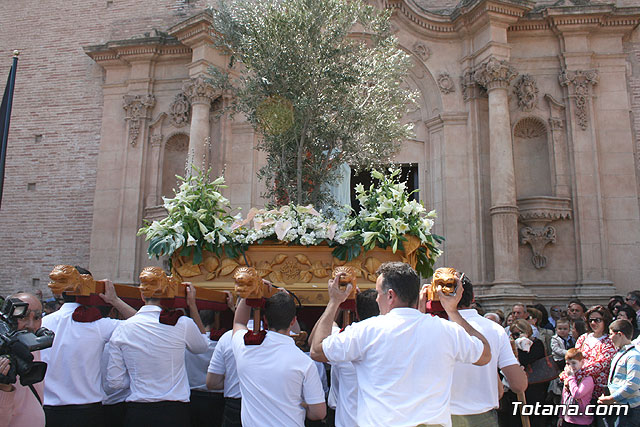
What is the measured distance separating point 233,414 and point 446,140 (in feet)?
33.2

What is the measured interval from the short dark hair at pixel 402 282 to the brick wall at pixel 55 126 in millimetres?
13105

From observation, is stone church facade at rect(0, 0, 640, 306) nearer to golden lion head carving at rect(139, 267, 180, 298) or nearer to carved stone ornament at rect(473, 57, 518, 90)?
carved stone ornament at rect(473, 57, 518, 90)

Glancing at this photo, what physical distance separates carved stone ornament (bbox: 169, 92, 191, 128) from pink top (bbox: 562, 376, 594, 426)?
1066 cm

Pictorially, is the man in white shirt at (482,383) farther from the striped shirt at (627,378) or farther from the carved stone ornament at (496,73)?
the carved stone ornament at (496,73)

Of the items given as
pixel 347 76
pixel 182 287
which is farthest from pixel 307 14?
pixel 182 287

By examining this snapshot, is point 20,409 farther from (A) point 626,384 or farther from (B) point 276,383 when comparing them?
(A) point 626,384

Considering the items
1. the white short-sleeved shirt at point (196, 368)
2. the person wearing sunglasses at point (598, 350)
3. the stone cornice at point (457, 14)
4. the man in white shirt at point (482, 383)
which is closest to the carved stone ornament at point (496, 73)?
the stone cornice at point (457, 14)

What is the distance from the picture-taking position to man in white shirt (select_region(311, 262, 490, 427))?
278 centimetres

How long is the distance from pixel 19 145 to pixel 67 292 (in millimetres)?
13280

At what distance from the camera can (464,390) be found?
11.6 feet

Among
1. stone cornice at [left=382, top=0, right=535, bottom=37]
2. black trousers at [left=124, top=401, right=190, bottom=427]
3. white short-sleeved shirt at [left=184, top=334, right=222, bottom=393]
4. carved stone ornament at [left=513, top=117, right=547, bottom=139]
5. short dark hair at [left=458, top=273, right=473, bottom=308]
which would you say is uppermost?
stone cornice at [left=382, top=0, right=535, bottom=37]

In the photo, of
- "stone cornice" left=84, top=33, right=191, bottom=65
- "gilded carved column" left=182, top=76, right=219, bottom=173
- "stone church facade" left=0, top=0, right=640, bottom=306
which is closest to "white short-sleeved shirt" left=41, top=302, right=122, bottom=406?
"stone church facade" left=0, top=0, right=640, bottom=306

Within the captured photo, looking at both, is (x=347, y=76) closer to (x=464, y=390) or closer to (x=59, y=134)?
(x=464, y=390)

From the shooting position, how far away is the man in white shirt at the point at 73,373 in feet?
13.4
